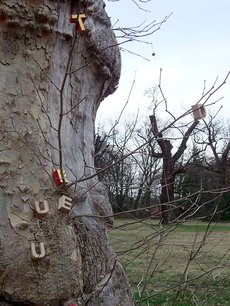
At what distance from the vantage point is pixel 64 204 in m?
2.69

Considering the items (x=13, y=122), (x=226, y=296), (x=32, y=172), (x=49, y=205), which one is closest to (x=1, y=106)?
(x=13, y=122)

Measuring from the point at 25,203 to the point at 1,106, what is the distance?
0.48 metres

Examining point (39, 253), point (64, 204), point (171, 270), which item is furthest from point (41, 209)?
point (171, 270)

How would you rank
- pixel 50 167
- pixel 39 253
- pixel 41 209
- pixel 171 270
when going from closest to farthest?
pixel 39 253 < pixel 41 209 < pixel 50 167 < pixel 171 270

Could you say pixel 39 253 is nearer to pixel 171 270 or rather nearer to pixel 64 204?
pixel 64 204

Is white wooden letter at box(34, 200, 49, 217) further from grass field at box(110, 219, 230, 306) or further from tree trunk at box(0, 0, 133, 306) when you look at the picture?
grass field at box(110, 219, 230, 306)

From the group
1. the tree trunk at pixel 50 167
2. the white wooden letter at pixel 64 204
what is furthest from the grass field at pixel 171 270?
the white wooden letter at pixel 64 204

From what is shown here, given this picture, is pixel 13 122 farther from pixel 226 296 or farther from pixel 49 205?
pixel 226 296

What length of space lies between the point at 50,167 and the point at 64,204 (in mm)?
212

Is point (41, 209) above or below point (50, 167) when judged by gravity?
below

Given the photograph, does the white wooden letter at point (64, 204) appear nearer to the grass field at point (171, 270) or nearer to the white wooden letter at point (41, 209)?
the white wooden letter at point (41, 209)

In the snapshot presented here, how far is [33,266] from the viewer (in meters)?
2.56

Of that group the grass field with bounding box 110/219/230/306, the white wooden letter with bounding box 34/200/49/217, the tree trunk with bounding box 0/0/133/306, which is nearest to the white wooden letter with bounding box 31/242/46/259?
the tree trunk with bounding box 0/0/133/306

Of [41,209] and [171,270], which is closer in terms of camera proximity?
[41,209]
